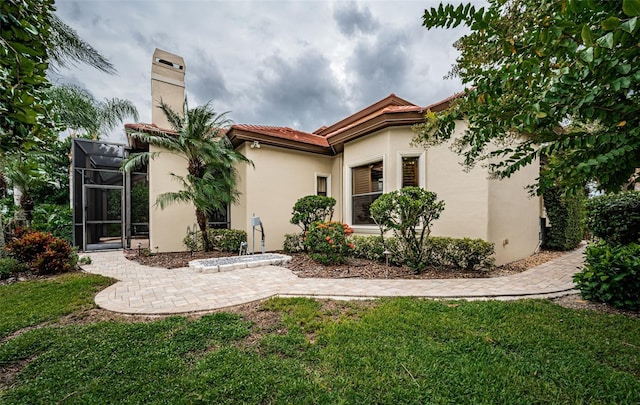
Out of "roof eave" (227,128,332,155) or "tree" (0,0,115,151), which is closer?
"tree" (0,0,115,151)

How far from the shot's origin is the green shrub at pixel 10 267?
6331 millimetres

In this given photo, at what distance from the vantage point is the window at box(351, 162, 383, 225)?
9023 mm

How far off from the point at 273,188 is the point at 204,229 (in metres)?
3.00

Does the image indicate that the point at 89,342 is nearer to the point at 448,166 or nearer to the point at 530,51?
the point at 530,51

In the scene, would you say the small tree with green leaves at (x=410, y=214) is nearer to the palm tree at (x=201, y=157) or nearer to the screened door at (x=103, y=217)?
the palm tree at (x=201, y=157)

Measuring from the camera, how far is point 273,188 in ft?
33.3

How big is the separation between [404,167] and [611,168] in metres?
6.51

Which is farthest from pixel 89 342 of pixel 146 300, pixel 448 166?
pixel 448 166

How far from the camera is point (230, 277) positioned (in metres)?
6.32

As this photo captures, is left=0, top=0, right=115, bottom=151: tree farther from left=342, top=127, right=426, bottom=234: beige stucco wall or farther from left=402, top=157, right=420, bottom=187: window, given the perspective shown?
left=402, top=157, right=420, bottom=187: window

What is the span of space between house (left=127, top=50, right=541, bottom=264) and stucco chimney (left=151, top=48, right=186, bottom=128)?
44 millimetres

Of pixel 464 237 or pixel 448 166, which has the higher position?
pixel 448 166

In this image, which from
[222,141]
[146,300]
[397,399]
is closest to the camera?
[397,399]

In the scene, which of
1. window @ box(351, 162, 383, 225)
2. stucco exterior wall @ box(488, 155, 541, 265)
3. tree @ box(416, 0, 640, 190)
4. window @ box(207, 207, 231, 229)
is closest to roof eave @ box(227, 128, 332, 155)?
window @ box(351, 162, 383, 225)
